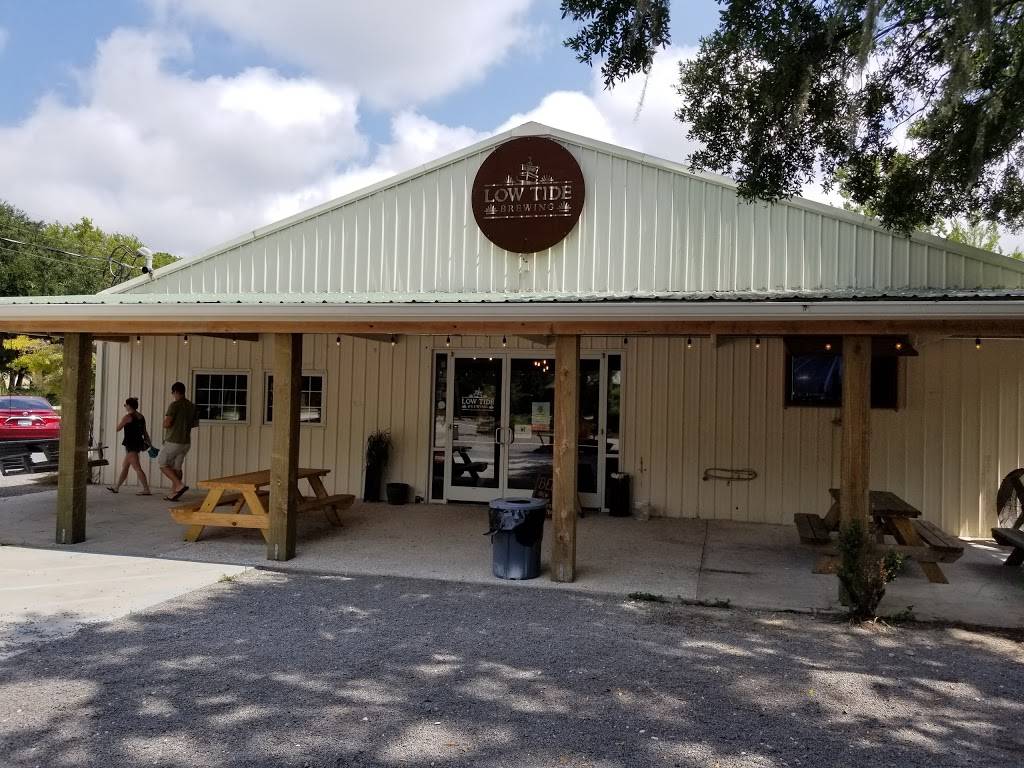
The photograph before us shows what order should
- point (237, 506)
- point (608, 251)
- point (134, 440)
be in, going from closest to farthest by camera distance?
point (237, 506)
point (608, 251)
point (134, 440)

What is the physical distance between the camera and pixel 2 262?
36.9 m

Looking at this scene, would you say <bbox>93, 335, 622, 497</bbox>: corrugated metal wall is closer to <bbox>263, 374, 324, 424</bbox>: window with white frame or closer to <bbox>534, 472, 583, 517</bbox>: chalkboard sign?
<bbox>263, 374, 324, 424</bbox>: window with white frame

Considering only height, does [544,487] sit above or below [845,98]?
below

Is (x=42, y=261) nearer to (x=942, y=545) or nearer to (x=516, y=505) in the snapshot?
(x=516, y=505)

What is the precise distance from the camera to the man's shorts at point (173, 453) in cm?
1180

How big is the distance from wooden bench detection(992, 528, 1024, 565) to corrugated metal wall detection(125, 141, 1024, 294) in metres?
3.01

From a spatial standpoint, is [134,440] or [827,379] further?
[134,440]

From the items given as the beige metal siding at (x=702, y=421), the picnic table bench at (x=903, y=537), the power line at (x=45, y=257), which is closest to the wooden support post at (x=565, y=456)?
the picnic table bench at (x=903, y=537)

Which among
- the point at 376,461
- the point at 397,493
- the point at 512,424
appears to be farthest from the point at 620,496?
the point at 376,461

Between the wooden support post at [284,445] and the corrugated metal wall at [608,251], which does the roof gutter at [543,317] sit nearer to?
the wooden support post at [284,445]

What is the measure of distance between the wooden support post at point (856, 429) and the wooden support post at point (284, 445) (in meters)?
5.21

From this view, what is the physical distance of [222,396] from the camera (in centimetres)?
1280

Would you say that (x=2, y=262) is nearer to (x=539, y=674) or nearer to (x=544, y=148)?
(x=544, y=148)

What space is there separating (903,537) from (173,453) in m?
9.69
